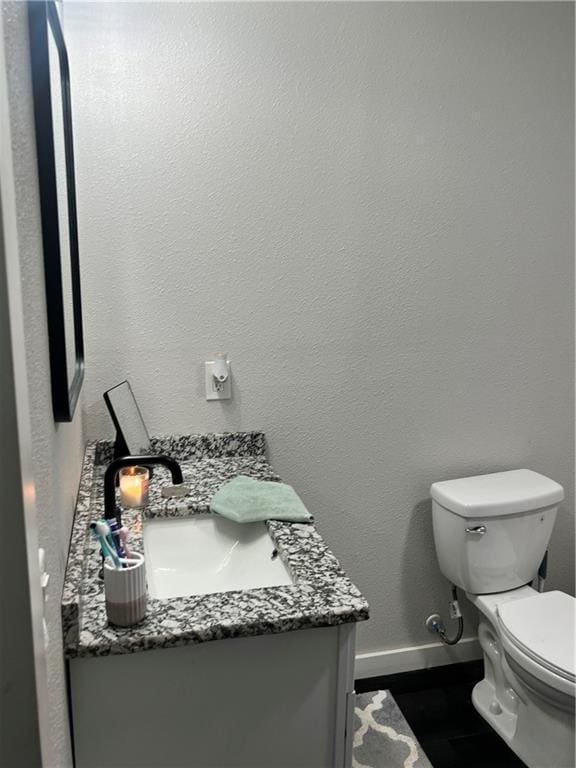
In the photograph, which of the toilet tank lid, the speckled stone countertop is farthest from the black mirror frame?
the toilet tank lid

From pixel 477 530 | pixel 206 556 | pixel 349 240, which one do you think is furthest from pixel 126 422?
pixel 477 530

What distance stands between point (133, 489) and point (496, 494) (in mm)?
1088

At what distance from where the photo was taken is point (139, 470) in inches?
64.1

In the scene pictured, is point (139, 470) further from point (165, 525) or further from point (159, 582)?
point (159, 582)

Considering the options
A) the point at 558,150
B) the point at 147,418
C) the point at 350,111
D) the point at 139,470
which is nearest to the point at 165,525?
the point at 139,470

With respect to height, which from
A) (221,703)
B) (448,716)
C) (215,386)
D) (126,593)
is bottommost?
(448,716)

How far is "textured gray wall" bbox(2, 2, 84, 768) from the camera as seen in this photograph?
2.66 feet

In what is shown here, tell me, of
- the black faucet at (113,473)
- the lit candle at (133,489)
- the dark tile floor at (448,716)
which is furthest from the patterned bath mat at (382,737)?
the black faucet at (113,473)

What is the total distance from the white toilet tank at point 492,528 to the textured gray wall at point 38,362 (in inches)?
50.1

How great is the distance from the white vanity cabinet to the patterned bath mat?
77 cm

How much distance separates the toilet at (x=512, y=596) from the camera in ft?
5.83

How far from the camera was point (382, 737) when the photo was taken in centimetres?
197

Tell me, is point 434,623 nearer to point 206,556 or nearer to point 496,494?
point 496,494

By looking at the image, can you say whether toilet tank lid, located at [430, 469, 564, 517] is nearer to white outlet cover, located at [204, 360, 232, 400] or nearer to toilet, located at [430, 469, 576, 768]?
toilet, located at [430, 469, 576, 768]
